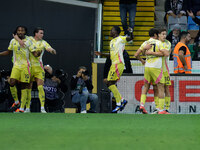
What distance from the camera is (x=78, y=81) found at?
1205cm

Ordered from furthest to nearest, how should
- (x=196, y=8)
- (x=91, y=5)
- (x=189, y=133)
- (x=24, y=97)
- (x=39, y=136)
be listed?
(x=196, y=8), (x=91, y=5), (x=24, y=97), (x=189, y=133), (x=39, y=136)

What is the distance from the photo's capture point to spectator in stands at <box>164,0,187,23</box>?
1616cm

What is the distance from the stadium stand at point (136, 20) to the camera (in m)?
16.8

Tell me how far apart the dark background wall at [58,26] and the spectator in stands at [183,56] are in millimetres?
3715

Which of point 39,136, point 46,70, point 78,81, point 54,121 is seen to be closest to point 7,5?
point 46,70

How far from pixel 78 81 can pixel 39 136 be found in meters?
5.96

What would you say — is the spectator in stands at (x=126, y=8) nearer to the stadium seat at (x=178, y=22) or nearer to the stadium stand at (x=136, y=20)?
the stadium stand at (x=136, y=20)

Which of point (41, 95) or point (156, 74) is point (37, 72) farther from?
point (156, 74)

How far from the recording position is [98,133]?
647 centimetres

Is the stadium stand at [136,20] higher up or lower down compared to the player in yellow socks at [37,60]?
higher up

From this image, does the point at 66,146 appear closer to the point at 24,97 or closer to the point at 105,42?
the point at 24,97

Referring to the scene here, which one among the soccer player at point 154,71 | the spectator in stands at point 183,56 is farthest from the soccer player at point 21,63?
the spectator in stands at point 183,56

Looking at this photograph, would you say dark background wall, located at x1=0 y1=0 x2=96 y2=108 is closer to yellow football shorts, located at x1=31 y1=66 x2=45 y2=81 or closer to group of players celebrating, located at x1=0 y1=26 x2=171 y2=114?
group of players celebrating, located at x1=0 y1=26 x2=171 y2=114

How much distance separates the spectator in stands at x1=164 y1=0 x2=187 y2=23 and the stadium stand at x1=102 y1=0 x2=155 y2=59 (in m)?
1.17
